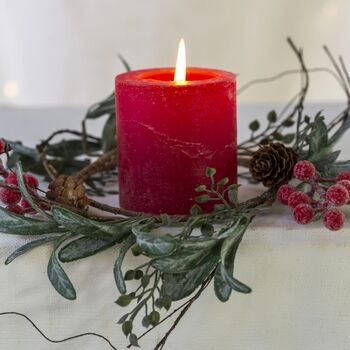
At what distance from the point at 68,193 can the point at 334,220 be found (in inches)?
6.7

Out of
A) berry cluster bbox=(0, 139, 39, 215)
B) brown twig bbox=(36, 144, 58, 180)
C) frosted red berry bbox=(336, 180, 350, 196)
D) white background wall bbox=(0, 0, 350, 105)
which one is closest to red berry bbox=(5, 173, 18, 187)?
berry cluster bbox=(0, 139, 39, 215)

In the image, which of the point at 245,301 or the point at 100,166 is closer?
the point at 245,301

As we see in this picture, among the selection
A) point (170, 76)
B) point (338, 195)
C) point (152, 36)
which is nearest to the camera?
point (338, 195)

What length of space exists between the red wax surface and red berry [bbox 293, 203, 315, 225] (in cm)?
7

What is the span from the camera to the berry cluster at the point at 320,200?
0.44 m

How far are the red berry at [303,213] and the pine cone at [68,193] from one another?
0.14 meters

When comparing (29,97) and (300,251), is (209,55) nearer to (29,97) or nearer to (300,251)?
(29,97)

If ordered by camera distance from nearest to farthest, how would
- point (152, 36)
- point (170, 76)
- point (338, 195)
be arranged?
point (338, 195)
point (170, 76)
point (152, 36)

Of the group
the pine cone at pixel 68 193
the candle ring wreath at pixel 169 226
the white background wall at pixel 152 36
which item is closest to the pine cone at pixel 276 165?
the candle ring wreath at pixel 169 226

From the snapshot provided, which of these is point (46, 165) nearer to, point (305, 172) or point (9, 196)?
point (9, 196)

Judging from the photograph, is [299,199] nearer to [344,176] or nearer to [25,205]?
[344,176]

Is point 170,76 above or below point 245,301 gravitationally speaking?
above

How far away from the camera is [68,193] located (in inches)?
19.0

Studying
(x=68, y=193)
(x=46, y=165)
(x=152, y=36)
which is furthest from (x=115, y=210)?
(x=152, y=36)
